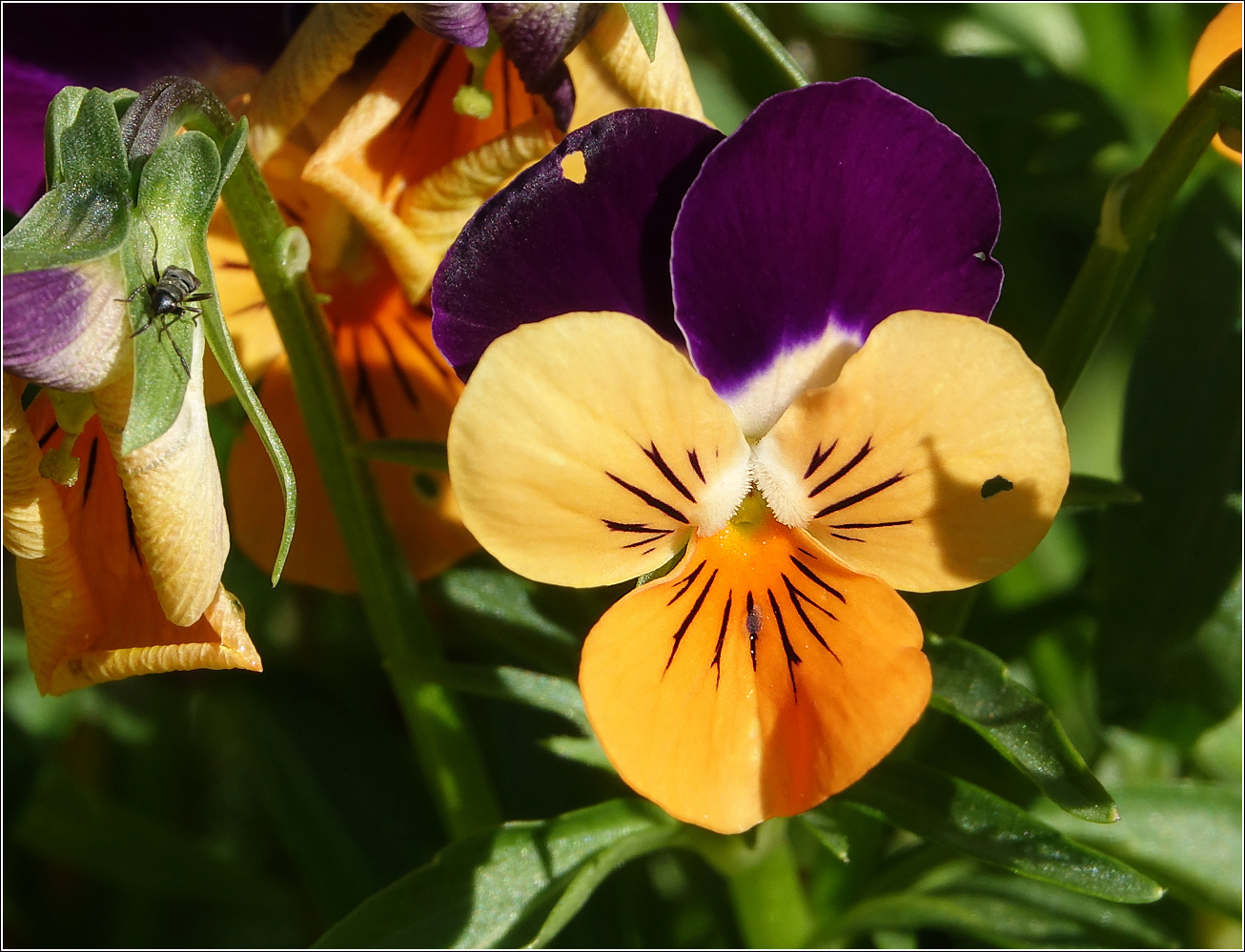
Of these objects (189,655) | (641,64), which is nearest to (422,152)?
(641,64)

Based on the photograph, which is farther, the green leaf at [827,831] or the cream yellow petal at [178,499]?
the green leaf at [827,831]

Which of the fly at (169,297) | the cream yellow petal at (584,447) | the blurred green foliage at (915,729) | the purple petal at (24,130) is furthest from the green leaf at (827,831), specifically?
the purple petal at (24,130)

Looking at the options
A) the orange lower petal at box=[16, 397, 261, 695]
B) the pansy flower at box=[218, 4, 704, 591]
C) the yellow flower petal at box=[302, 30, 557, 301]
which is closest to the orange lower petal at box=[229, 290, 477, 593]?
the pansy flower at box=[218, 4, 704, 591]

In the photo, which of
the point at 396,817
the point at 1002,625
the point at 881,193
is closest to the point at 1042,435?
the point at 881,193

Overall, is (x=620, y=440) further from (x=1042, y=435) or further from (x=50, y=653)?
(x=50, y=653)

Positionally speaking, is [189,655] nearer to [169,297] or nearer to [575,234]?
[169,297]

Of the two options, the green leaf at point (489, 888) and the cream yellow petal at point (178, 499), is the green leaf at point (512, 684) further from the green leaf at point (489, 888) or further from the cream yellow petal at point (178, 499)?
the cream yellow petal at point (178, 499)
